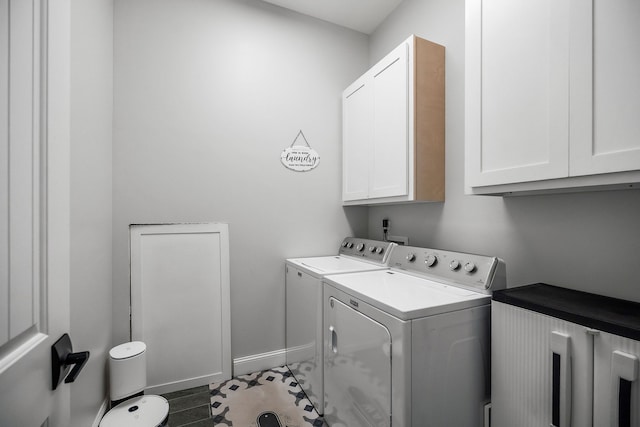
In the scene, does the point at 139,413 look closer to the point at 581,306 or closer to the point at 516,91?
the point at 581,306

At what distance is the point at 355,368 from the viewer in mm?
1341

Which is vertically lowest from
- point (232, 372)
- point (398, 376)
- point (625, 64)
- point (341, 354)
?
point (232, 372)

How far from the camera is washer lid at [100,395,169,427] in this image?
1416 millimetres

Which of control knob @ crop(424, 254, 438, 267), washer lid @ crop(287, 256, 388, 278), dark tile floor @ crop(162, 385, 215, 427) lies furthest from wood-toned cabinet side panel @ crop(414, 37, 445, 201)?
dark tile floor @ crop(162, 385, 215, 427)

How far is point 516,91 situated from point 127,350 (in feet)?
8.11

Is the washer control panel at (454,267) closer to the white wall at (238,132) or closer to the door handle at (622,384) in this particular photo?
the door handle at (622,384)

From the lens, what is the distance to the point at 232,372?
2180 mm

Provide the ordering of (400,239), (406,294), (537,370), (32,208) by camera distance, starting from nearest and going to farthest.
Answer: (32,208)
(537,370)
(406,294)
(400,239)

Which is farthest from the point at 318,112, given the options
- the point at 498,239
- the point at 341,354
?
the point at 341,354

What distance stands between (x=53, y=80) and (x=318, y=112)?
2.08 m

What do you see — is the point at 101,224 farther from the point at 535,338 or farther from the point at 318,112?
the point at 535,338

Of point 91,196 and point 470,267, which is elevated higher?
point 91,196

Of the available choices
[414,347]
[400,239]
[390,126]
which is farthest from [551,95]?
[400,239]

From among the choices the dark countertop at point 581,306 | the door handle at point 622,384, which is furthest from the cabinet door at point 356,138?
the door handle at point 622,384
